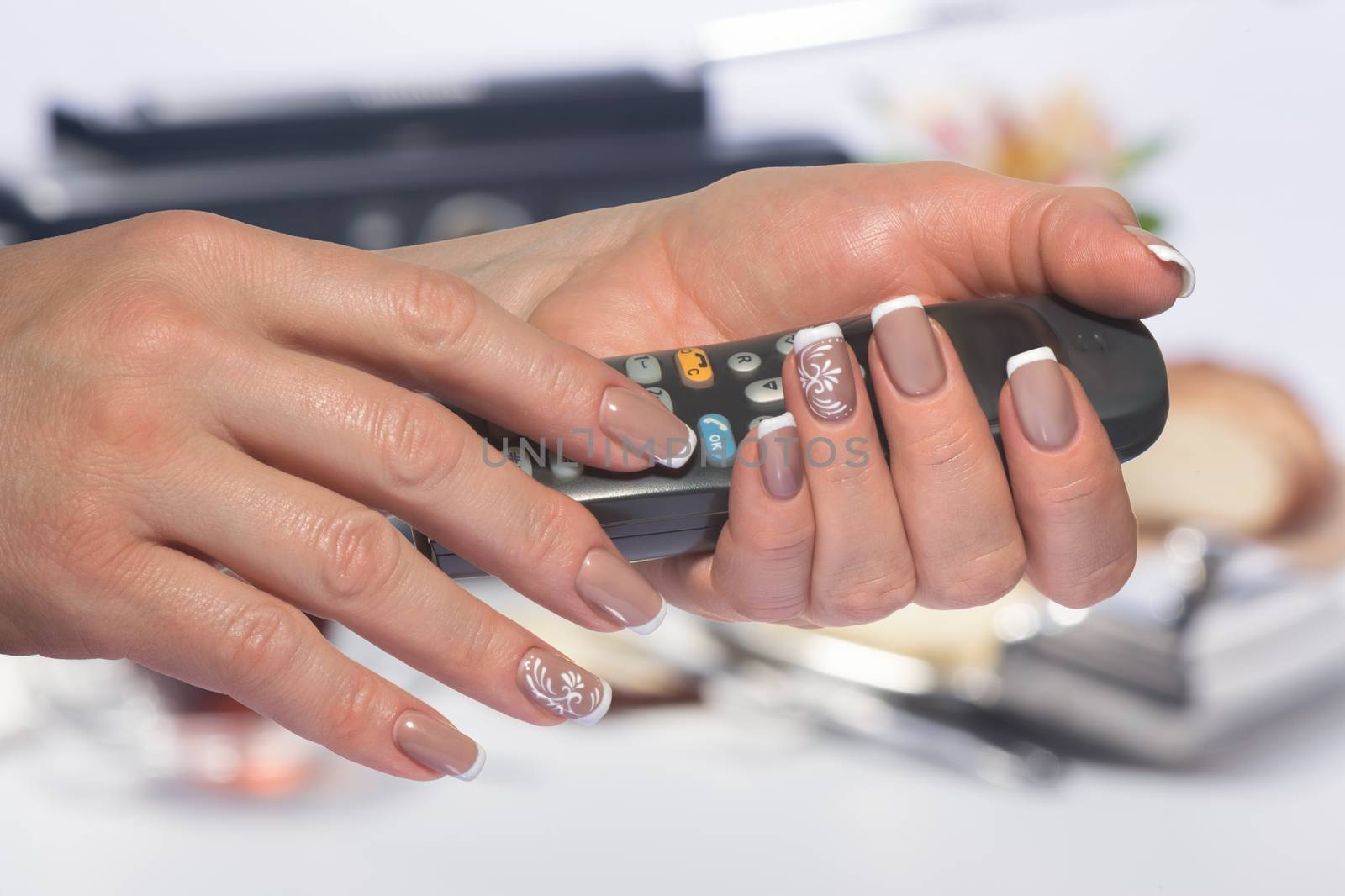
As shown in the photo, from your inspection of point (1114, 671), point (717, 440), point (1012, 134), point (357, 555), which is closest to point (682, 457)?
point (717, 440)

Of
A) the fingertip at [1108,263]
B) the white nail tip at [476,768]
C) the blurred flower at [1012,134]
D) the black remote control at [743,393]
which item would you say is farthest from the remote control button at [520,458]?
the blurred flower at [1012,134]

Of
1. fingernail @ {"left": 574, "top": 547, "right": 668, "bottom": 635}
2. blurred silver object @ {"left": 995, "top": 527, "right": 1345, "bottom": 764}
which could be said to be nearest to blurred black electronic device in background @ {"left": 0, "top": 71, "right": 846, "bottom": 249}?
blurred silver object @ {"left": 995, "top": 527, "right": 1345, "bottom": 764}

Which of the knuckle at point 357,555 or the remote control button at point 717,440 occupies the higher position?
the remote control button at point 717,440

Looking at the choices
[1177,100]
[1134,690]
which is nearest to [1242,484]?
[1134,690]

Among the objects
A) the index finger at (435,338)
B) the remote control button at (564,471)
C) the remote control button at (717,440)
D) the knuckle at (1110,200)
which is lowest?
the remote control button at (564,471)

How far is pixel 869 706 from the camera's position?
775mm

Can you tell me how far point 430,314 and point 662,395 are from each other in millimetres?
94

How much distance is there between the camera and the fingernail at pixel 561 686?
14.7 inches

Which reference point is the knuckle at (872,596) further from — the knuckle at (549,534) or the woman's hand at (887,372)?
the knuckle at (549,534)

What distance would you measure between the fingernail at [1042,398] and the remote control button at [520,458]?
0.18 metres

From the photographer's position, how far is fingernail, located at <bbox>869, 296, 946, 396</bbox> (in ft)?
1.30

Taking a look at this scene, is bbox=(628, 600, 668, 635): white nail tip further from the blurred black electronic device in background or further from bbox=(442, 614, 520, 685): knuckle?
the blurred black electronic device in background

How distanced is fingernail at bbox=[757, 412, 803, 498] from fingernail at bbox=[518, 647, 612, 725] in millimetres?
97

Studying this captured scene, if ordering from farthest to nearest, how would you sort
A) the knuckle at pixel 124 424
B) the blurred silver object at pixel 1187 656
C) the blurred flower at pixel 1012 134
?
the blurred flower at pixel 1012 134 → the blurred silver object at pixel 1187 656 → the knuckle at pixel 124 424
